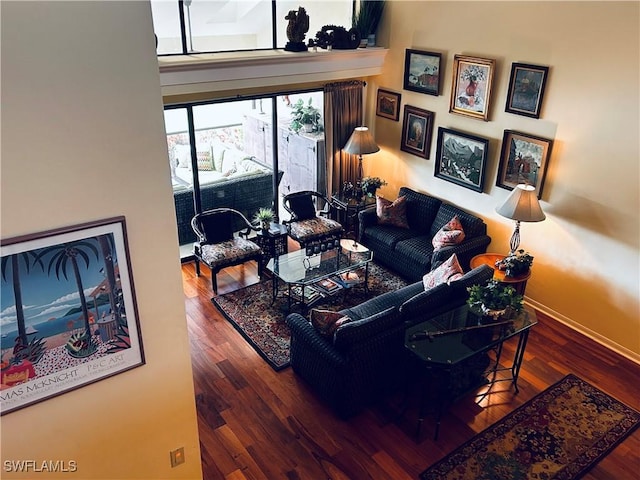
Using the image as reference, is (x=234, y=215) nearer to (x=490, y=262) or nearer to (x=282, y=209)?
(x=282, y=209)

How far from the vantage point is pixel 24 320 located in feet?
8.29

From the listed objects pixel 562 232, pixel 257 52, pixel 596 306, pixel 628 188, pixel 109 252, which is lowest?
pixel 596 306

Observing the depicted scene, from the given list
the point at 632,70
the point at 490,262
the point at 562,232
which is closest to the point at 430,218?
the point at 490,262

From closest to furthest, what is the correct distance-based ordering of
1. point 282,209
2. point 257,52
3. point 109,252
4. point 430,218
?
point 109,252, point 257,52, point 430,218, point 282,209

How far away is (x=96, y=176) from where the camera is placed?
2490mm

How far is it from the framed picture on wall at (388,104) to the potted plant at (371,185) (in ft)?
3.03

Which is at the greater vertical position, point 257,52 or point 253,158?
point 257,52

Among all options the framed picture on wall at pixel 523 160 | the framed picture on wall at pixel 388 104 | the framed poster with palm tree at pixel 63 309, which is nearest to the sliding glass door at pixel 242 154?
the framed picture on wall at pixel 388 104

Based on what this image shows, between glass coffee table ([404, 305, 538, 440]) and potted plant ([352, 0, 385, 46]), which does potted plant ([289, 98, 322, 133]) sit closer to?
potted plant ([352, 0, 385, 46])

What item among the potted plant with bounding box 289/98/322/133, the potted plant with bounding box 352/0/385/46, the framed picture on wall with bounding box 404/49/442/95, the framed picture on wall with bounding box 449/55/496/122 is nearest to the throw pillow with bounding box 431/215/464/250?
the framed picture on wall with bounding box 449/55/496/122

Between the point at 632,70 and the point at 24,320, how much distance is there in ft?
17.4

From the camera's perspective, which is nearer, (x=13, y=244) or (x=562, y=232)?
(x=13, y=244)

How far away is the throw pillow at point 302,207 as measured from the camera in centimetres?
729

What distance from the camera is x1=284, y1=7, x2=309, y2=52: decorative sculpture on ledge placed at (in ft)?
21.6
